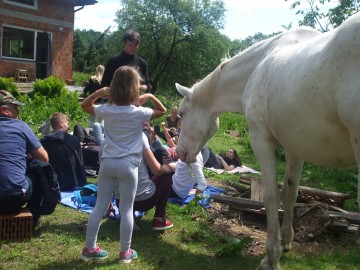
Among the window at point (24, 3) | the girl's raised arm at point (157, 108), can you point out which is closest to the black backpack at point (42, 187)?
the girl's raised arm at point (157, 108)

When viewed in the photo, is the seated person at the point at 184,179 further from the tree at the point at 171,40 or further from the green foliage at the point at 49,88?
the tree at the point at 171,40

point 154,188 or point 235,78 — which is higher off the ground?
point 235,78

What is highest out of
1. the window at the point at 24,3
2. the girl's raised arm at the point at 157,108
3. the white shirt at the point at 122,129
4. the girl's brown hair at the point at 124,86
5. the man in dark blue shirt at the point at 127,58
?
the window at the point at 24,3

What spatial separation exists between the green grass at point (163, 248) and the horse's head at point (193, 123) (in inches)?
34.7

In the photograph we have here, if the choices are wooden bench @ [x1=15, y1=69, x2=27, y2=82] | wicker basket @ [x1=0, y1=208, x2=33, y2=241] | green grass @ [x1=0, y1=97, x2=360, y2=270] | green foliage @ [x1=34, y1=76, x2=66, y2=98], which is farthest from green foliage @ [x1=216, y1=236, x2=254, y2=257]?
wooden bench @ [x1=15, y1=69, x2=27, y2=82]

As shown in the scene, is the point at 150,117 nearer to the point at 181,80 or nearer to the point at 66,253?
the point at 66,253

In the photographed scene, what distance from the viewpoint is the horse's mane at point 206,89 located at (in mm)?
4328

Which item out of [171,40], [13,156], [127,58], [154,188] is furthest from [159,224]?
[171,40]

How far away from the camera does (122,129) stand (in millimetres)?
3484

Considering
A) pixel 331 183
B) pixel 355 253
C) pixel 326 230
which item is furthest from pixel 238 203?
pixel 331 183

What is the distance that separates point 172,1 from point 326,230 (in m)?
26.7

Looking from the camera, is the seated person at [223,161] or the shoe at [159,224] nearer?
the shoe at [159,224]

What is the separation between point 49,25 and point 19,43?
1.77 metres

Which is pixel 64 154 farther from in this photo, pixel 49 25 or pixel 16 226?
pixel 49 25
